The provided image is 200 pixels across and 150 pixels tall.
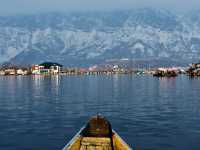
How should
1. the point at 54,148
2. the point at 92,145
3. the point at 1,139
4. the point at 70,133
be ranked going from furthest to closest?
the point at 70,133 → the point at 1,139 → the point at 54,148 → the point at 92,145

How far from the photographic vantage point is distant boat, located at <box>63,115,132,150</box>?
35.2 m

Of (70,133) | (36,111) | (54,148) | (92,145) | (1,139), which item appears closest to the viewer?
(92,145)

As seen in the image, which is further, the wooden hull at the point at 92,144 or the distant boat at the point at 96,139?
the distant boat at the point at 96,139

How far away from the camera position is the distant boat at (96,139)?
3522 cm

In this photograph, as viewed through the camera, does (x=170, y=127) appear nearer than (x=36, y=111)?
Yes

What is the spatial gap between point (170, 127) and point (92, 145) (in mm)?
42110

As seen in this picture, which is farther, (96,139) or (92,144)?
(96,139)

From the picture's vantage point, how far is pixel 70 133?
69.1 m

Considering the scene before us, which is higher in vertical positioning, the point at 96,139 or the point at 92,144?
the point at 96,139

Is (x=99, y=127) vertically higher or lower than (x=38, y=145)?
higher

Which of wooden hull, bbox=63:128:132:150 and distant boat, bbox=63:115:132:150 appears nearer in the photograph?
wooden hull, bbox=63:128:132:150

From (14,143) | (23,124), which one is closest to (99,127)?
(14,143)

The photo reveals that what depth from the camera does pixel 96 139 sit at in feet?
116

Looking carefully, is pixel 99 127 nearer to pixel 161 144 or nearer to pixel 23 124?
pixel 161 144
